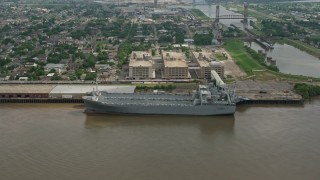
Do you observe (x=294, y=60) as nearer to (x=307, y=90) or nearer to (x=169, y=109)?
(x=307, y=90)

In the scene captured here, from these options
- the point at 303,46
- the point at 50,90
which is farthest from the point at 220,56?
the point at 50,90

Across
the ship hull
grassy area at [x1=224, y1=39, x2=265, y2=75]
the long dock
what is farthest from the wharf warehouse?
grassy area at [x1=224, y1=39, x2=265, y2=75]

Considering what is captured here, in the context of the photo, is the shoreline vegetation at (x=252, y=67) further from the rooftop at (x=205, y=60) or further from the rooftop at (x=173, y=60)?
the rooftop at (x=173, y=60)

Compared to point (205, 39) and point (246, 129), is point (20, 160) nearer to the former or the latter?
point (246, 129)

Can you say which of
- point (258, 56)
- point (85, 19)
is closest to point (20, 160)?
point (258, 56)

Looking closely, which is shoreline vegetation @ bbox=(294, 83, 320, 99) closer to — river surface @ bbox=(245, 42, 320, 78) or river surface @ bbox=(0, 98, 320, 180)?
river surface @ bbox=(0, 98, 320, 180)

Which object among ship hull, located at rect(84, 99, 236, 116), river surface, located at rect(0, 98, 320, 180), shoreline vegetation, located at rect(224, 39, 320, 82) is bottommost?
river surface, located at rect(0, 98, 320, 180)


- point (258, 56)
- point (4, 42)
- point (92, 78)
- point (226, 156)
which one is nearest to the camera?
point (226, 156)

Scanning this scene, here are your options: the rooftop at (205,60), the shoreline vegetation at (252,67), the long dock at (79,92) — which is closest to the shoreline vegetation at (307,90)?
the long dock at (79,92)
